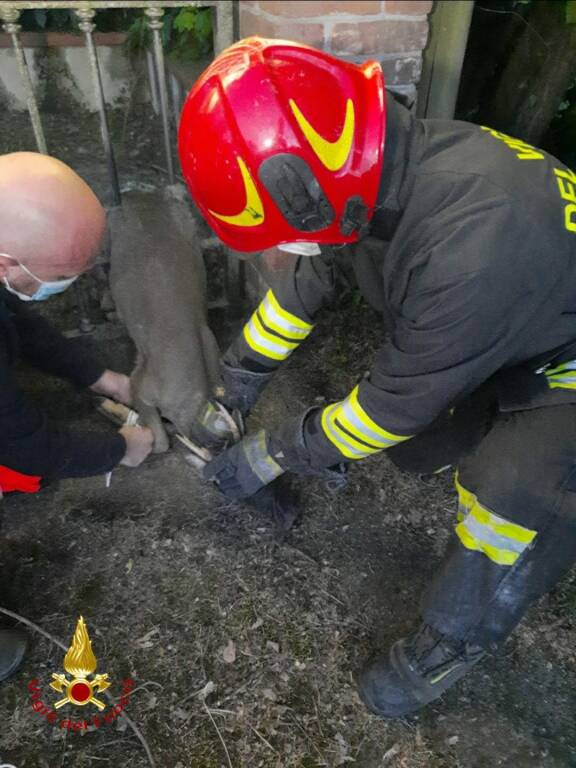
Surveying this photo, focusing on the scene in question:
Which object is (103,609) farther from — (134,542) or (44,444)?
(44,444)

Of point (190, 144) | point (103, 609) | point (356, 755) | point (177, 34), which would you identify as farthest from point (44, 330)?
point (356, 755)

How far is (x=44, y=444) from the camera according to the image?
2021mm

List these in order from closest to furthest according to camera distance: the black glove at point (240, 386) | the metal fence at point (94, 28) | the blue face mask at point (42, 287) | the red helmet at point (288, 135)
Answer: the red helmet at point (288, 135), the blue face mask at point (42, 287), the metal fence at point (94, 28), the black glove at point (240, 386)

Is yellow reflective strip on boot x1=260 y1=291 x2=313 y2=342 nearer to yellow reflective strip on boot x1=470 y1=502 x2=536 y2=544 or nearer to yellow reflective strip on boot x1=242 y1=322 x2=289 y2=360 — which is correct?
yellow reflective strip on boot x1=242 y1=322 x2=289 y2=360

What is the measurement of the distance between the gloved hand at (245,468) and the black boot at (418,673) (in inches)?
27.6

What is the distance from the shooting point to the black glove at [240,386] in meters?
2.37

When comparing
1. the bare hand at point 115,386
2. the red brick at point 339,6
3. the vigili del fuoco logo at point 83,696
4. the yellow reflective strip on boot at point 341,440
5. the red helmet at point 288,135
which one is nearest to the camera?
the red brick at point 339,6

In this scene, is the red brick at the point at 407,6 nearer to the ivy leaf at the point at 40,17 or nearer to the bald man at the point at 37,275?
the bald man at the point at 37,275

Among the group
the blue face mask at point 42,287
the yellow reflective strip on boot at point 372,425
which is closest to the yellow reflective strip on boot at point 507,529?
the yellow reflective strip on boot at point 372,425

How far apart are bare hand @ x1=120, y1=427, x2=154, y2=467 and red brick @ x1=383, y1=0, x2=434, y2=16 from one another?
176 cm

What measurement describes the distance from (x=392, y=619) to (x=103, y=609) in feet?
3.31

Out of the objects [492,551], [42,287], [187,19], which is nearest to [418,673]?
[492,551]

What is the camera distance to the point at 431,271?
1468 millimetres

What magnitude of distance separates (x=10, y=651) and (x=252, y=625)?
772 mm
